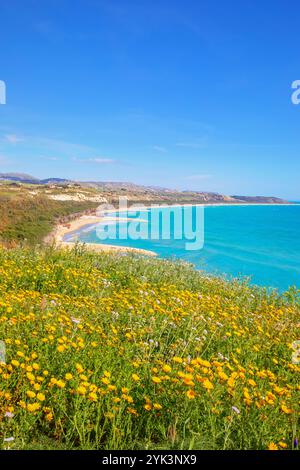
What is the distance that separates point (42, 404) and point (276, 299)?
26.4 feet

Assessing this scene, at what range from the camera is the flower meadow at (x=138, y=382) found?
9.34ft

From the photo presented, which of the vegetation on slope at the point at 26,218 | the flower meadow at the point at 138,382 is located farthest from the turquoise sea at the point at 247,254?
the flower meadow at the point at 138,382

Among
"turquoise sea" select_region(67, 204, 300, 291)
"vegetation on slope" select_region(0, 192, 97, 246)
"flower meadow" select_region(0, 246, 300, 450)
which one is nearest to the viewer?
"flower meadow" select_region(0, 246, 300, 450)

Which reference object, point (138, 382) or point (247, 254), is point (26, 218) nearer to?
point (247, 254)

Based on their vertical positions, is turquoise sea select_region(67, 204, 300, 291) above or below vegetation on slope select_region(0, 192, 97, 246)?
below

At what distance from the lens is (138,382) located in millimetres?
3584

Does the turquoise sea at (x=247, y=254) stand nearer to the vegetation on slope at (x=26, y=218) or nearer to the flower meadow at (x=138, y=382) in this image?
the vegetation on slope at (x=26, y=218)

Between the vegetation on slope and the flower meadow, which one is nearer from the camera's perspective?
the flower meadow

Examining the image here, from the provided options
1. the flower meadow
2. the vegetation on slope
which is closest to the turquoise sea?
the vegetation on slope

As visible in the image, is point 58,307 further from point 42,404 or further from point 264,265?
point 264,265

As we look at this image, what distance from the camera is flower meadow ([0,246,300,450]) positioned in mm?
2848

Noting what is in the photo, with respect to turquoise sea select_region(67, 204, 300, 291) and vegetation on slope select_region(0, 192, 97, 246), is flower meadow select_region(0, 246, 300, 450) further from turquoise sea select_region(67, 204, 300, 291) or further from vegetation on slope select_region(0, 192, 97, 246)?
turquoise sea select_region(67, 204, 300, 291)
